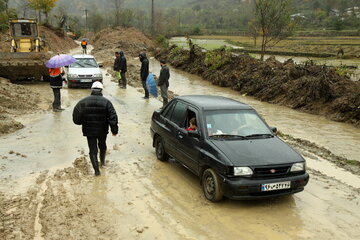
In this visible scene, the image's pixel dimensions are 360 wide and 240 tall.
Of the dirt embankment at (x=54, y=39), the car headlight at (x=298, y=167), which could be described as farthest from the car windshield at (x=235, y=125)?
the dirt embankment at (x=54, y=39)

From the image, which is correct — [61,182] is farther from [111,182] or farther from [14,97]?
[14,97]

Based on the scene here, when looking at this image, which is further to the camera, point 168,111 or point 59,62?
point 59,62

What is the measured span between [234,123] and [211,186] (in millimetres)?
1392

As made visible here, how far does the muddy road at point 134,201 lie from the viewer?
17.4ft

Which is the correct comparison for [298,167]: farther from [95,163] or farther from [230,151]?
[95,163]

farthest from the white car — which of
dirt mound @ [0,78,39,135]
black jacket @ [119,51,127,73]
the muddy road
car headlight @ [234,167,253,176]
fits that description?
car headlight @ [234,167,253,176]

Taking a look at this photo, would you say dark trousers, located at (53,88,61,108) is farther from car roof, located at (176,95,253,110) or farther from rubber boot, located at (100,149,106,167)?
car roof, located at (176,95,253,110)

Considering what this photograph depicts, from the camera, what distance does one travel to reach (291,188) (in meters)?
5.96

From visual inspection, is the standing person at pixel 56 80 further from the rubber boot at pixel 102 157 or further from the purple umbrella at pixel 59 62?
the rubber boot at pixel 102 157

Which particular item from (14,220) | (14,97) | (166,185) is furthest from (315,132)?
(14,97)

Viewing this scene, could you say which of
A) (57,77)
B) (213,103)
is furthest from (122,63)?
(213,103)

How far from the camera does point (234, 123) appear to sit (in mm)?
6895

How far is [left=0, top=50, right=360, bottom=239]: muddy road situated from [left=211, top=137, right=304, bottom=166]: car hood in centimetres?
83

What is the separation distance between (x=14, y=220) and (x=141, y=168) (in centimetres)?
299
